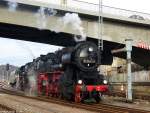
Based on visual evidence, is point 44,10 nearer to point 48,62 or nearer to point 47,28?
point 47,28

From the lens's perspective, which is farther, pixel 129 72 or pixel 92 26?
pixel 92 26

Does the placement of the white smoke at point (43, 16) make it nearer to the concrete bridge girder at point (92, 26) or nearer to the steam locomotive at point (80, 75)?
the concrete bridge girder at point (92, 26)

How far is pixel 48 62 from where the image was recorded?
31406 millimetres

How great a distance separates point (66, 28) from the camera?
1320 inches

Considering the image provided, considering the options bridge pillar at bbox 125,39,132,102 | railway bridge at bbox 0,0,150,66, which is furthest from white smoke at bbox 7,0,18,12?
bridge pillar at bbox 125,39,132,102

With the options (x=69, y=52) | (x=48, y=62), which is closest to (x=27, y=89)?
(x=48, y=62)

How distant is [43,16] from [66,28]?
7.46ft

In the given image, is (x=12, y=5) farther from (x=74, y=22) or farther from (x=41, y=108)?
(x=41, y=108)

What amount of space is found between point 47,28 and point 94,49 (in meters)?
8.25

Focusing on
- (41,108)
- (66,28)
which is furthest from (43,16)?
(41,108)

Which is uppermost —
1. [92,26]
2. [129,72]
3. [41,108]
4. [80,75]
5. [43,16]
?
[43,16]

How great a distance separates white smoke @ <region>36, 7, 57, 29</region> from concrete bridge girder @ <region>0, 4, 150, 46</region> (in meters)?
0.23

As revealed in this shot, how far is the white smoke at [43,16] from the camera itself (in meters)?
32.4

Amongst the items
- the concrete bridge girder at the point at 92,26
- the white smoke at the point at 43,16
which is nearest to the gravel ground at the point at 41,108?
the concrete bridge girder at the point at 92,26
